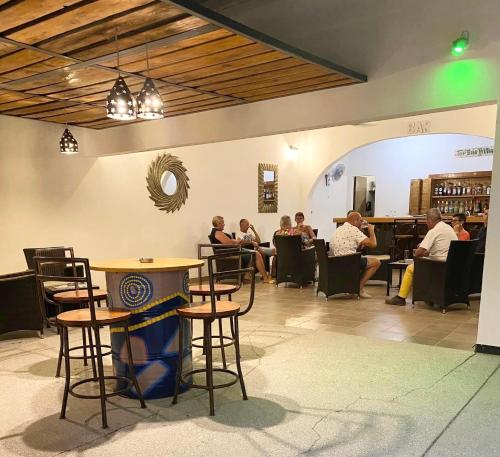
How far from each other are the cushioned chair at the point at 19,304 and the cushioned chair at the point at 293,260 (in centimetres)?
374

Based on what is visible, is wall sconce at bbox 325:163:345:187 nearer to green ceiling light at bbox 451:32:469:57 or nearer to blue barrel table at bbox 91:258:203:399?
green ceiling light at bbox 451:32:469:57

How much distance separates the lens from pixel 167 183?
7.87m

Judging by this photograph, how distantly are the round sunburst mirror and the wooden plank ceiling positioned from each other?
7.53 ft

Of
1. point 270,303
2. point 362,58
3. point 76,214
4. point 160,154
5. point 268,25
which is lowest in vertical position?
point 270,303

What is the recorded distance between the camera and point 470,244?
5.48 m

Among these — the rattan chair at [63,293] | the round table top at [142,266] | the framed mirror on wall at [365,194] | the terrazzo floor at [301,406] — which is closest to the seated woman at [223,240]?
the rattan chair at [63,293]

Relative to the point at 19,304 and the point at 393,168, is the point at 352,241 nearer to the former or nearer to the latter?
the point at 19,304

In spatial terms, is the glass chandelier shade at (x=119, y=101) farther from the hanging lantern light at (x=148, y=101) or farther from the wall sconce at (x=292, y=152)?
the wall sconce at (x=292, y=152)

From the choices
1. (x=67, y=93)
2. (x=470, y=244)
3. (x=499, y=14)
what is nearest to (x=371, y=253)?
(x=470, y=244)

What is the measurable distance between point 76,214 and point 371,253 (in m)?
4.87

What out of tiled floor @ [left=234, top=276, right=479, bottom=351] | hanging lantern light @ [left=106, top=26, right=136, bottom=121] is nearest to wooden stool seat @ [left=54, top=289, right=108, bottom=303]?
hanging lantern light @ [left=106, top=26, right=136, bottom=121]

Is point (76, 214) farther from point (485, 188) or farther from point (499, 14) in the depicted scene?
point (485, 188)

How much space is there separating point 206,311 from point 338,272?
366 cm

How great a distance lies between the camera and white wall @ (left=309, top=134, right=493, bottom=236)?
11406 millimetres
